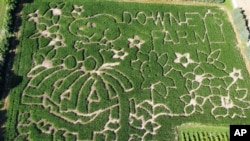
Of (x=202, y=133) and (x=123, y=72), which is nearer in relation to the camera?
(x=202, y=133)

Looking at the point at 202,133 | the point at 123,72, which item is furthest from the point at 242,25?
the point at 123,72

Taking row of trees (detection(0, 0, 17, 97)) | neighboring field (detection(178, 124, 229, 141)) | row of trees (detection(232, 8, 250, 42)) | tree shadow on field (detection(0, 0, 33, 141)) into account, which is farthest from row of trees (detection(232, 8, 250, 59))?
row of trees (detection(0, 0, 17, 97))

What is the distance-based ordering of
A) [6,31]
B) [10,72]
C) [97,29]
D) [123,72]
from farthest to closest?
[97,29] < [6,31] < [123,72] < [10,72]

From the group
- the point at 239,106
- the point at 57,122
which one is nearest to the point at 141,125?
the point at 57,122

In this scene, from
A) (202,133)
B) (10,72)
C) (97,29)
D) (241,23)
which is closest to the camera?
(202,133)

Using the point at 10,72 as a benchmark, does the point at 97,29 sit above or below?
above

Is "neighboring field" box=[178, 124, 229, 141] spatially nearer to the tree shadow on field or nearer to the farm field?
the farm field

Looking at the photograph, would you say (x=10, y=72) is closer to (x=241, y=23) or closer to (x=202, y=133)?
(x=202, y=133)

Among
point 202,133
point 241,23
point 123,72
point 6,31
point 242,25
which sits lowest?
point 202,133
